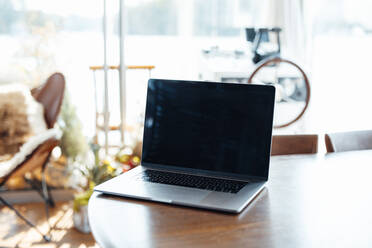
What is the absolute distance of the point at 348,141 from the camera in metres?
1.78

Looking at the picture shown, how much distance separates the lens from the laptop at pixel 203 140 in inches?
45.9

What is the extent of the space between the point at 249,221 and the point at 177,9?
255 centimetres

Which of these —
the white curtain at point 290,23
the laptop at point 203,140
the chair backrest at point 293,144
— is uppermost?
the white curtain at point 290,23

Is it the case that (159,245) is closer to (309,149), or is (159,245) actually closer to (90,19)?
(309,149)

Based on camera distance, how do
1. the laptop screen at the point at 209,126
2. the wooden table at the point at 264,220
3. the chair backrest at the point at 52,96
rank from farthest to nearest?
the chair backrest at the point at 52,96, the laptop screen at the point at 209,126, the wooden table at the point at 264,220

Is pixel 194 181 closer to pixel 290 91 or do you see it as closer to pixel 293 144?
pixel 293 144

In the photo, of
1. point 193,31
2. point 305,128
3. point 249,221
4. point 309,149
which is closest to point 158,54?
point 193,31

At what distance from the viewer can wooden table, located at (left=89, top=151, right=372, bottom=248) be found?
35.0 inches

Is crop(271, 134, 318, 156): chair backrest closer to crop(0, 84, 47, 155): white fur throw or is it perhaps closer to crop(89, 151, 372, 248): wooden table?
crop(89, 151, 372, 248): wooden table

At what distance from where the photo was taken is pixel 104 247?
2.89 feet

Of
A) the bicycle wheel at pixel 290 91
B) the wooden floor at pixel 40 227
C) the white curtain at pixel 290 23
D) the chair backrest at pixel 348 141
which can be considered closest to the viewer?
the chair backrest at pixel 348 141

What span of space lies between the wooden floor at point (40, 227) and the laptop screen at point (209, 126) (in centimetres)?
138

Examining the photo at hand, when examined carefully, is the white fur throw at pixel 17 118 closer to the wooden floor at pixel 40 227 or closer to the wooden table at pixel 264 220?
the wooden floor at pixel 40 227

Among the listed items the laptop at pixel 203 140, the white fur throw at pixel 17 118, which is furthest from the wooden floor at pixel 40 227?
the laptop at pixel 203 140
